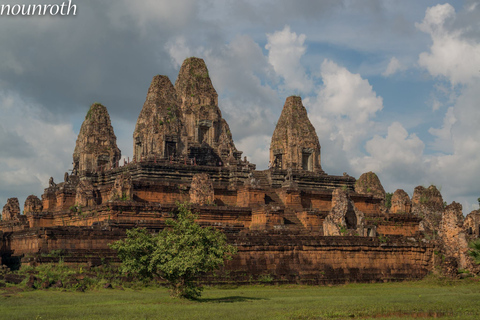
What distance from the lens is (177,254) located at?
20719 mm

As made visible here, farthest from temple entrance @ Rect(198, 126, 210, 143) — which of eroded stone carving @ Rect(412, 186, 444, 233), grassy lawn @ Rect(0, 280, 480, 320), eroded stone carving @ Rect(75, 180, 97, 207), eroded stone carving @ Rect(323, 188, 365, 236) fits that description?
grassy lawn @ Rect(0, 280, 480, 320)

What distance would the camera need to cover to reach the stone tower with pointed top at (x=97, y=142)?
5316 cm

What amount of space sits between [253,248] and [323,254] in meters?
2.95

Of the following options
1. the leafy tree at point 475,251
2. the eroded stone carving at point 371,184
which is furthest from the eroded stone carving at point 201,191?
the eroded stone carving at point 371,184

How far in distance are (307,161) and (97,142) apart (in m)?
16.3

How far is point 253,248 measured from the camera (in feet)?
87.7

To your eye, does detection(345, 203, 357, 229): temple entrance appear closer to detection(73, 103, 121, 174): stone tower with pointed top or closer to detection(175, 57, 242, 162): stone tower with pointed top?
detection(175, 57, 242, 162): stone tower with pointed top

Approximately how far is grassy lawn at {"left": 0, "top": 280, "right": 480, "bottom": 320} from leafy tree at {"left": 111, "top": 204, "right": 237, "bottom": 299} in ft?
2.28

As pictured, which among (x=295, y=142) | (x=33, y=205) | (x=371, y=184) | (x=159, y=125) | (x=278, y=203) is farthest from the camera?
(x=371, y=184)

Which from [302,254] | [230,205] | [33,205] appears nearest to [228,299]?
[302,254]

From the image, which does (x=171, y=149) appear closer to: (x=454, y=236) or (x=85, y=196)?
(x=85, y=196)

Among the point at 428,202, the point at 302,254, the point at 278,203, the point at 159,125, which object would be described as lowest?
the point at 302,254

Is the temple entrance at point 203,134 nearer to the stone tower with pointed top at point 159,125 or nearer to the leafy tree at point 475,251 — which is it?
the stone tower with pointed top at point 159,125

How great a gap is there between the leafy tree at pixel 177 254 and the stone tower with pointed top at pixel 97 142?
31434mm
